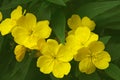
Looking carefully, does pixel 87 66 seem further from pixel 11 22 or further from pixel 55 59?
pixel 11 22

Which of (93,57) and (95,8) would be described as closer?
(93,57)

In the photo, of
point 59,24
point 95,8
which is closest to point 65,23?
point 59,24

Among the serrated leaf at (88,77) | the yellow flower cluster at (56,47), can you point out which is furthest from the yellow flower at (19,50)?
the serrated leaf at (88,77)

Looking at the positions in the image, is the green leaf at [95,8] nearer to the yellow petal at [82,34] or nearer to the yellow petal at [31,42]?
the yellow petal at [82,34]

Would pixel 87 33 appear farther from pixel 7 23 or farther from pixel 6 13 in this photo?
pixel 6 13

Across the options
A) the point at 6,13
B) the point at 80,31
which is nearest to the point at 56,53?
the point at 80,31

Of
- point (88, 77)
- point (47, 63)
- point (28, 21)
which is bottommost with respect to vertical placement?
point (88, 77)

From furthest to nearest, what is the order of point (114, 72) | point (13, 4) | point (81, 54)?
point (13, 4) → point (114, 72) → point (81, 54)

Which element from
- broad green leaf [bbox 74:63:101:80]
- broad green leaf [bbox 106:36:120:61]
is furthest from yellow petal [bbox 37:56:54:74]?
broad green leaf [bbox 106:36:120:61]
